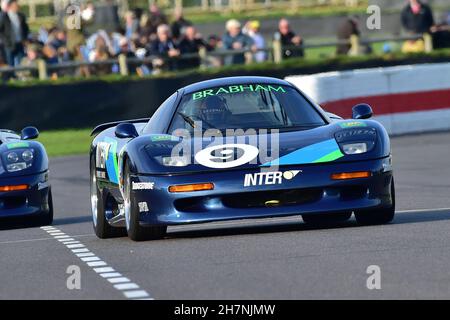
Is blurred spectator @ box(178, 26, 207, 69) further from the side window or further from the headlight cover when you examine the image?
the headlight cover

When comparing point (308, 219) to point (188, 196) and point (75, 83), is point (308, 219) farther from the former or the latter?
point (75, 83)

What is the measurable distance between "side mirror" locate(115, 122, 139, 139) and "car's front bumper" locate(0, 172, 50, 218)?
2896mm

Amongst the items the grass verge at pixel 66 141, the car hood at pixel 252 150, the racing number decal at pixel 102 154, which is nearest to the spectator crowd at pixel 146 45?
the grass verge at pixel 66 141

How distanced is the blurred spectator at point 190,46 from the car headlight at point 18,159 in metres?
14.0

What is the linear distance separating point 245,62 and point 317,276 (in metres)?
20.9

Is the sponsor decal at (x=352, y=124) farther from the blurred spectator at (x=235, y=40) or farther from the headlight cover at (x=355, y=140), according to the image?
the blurred spectator at (x=235, y=40)

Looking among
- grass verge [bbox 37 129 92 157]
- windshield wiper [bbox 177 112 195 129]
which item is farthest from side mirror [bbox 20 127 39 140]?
grass verge [bbox 37 129 92 157]

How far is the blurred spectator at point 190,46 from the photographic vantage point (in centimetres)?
2788

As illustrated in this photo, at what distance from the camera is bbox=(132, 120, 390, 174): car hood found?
33.2ft

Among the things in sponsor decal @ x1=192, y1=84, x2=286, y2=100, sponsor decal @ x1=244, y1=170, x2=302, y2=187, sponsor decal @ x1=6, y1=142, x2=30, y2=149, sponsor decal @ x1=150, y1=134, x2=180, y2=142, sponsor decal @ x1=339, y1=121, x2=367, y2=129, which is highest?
sponsor decal @ x1=192, y1=84, x2=286, y2=100

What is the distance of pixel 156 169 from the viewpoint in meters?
10.2

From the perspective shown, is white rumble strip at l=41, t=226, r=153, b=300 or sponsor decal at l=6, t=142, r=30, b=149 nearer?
white rumble strip at l=41, t=226, r=153, b=300

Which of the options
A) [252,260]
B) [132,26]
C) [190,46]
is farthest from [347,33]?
[252,260]

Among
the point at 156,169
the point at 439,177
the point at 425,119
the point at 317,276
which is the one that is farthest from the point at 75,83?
the point at 317,276
